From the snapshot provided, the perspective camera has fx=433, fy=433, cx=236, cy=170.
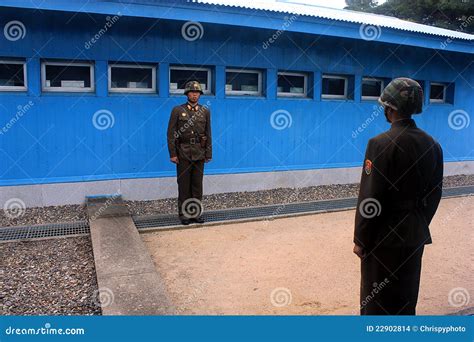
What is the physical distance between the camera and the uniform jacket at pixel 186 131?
574cm

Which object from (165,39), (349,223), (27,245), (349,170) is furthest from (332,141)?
(27,245)

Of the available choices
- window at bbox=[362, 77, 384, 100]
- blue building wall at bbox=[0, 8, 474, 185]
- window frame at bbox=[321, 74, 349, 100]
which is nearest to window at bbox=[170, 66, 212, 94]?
blue building wall at bbox=[0, 8, 474, 185]

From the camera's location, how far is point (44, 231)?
5406mm

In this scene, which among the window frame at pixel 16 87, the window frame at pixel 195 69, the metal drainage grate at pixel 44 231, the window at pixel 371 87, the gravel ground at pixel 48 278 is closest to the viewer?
the gravel ground at pixel 48 278

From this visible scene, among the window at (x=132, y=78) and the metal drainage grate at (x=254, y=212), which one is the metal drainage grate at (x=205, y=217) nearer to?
the metal drainage grate at (x=254, y=212)

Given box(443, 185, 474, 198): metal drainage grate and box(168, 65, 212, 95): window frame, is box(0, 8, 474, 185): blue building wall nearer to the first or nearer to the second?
box(168, 65, 212, 95): window frame

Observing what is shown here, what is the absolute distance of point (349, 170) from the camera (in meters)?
8.84

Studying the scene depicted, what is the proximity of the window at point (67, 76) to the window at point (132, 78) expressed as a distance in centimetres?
33

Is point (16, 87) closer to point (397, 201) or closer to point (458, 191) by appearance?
point (397, 201)

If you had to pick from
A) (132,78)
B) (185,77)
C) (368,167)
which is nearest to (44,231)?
(132,78)

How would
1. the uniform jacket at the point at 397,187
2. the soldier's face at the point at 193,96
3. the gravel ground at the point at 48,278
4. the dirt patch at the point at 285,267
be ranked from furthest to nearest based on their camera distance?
the soldier's face at the point at 193,96 → the dirt patch at the point at 285,267 → the gravel ground at the point at 48,278 → the uniform jacket at the point at 397,187

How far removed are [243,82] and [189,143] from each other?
240cm

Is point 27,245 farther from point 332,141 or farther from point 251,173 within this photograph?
point 332,141

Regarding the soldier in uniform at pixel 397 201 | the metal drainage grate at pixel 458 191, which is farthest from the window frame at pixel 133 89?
the metal drainage grate at pixel 458 191
